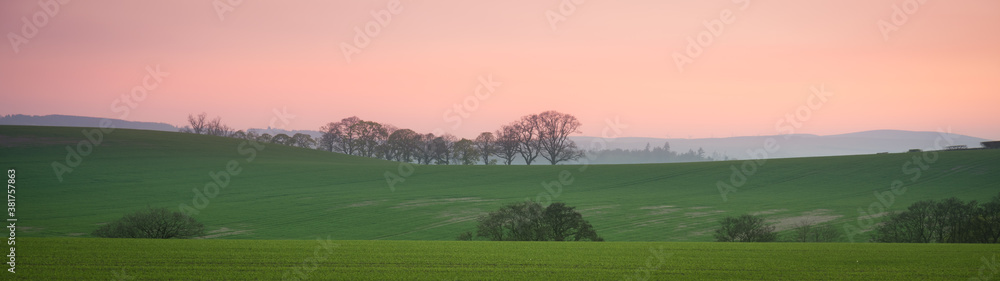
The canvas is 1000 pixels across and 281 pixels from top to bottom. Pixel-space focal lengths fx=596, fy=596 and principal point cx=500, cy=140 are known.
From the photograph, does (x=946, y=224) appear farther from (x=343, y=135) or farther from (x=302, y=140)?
(x=302, y=140)

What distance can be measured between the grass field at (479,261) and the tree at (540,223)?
286 inches

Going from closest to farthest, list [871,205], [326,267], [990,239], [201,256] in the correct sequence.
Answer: [326,267] < [201,256] < [990,239] < [871,205]

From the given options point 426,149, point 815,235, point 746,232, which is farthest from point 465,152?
point 746,232

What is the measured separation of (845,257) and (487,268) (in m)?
12.5

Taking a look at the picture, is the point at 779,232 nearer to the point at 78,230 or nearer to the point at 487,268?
the point at 487,268

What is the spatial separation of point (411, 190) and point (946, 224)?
4417 cm

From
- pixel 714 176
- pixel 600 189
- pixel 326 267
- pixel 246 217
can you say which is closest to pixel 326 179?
pixel 246 217

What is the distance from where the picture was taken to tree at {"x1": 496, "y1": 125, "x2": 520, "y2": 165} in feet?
340

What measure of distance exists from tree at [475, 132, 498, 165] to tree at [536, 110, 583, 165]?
425 inches

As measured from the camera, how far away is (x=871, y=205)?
146 ft

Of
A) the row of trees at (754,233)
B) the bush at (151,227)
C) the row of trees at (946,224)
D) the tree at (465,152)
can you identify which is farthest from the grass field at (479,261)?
the tree at (465,152)

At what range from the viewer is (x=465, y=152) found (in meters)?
111

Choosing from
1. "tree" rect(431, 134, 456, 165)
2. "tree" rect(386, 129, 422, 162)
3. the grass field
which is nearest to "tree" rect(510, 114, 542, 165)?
"tree" rect(431, 134, 456, 165)

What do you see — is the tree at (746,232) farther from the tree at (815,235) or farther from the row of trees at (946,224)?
the row of trees at (946,224)
